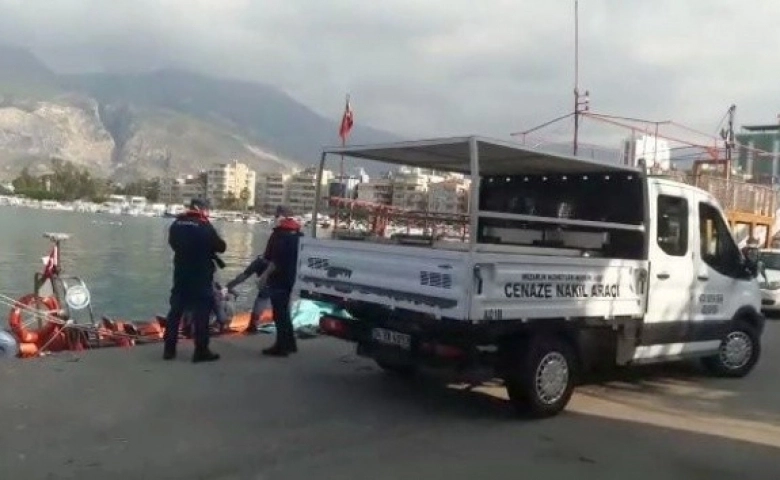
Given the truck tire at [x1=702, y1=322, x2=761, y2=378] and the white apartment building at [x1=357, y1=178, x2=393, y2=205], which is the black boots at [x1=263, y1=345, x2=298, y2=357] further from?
the truck tire at [x1=702, y1=322, x2=761, y2=378]

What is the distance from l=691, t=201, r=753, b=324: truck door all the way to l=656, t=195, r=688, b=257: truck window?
13.1 inches

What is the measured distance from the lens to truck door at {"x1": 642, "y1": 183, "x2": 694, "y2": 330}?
8.45 metres

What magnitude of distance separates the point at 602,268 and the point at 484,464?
256 centimetres

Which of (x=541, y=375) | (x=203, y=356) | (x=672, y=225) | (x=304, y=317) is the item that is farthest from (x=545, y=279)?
(x=304, y=317)

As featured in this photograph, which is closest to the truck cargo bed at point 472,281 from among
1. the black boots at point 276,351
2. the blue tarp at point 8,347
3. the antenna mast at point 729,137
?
the black boots at point 276,351

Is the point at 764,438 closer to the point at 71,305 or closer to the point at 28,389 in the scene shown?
the point at 28,389

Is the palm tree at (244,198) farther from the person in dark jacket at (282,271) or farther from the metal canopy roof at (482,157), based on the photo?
the metal canopy roof at (482,157)

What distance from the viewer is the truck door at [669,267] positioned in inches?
332

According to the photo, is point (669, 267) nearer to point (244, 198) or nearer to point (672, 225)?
point (672, 225)

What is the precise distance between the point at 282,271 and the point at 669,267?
14.0 feet

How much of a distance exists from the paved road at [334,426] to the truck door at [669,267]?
763 mm

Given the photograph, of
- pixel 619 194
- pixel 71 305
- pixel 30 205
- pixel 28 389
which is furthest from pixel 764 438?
pixel 30 205

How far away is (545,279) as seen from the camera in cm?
718

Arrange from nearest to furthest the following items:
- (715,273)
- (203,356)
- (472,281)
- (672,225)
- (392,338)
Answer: (472,281)
(392,338)
(672,225)
(203,356)
(715,273)
